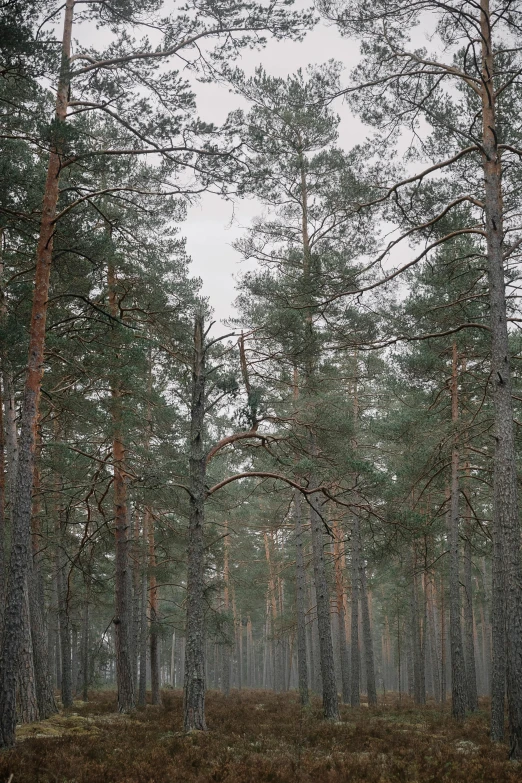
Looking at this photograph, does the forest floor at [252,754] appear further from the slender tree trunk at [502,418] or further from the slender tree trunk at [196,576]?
the slender tree trunk at [502,418]

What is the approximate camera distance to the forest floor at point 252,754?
7055 millimetres

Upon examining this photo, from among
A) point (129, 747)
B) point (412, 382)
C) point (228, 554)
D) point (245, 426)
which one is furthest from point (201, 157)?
point (228, 554)

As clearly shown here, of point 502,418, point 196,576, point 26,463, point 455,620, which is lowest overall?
point 455,620

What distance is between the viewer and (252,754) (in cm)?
853

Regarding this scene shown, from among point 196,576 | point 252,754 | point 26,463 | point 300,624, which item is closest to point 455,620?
point 300,624

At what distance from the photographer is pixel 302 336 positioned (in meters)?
13.8

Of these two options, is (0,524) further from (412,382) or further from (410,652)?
(410,652)

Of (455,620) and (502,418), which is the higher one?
(502,418)

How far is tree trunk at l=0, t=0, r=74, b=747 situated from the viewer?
7.58m

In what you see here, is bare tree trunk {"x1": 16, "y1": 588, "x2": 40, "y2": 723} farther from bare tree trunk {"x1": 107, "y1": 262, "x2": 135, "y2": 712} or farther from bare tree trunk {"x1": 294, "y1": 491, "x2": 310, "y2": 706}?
bare tree trunk {"x1": 294, "y1": 491, "x2": 310, "y2": 706}

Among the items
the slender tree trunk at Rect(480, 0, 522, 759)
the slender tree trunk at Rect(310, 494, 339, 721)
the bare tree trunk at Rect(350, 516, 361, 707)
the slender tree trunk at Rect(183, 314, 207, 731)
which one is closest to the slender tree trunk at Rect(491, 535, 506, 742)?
the slender tree trunk at Rect(480, 0, 522, 759)

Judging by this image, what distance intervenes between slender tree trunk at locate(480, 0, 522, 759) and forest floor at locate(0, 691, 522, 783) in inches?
48.5

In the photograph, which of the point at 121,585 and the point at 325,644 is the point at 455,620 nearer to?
the point at 325,644

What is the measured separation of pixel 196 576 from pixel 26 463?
417 centimetres
